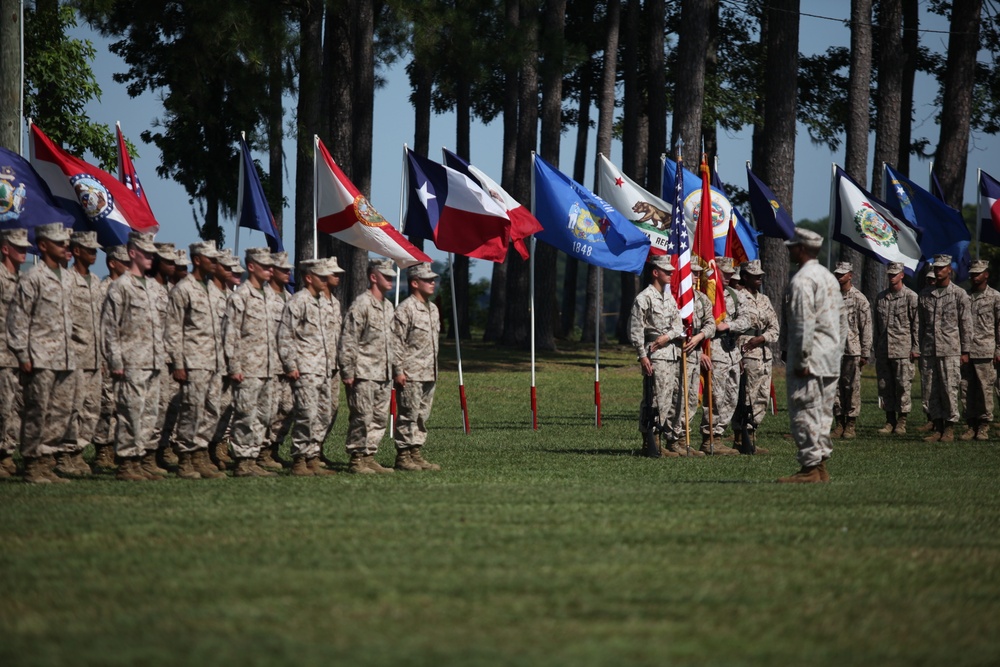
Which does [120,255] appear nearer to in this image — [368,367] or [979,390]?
[368,367]

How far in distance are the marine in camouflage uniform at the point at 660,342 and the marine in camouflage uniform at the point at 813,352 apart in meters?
3.45

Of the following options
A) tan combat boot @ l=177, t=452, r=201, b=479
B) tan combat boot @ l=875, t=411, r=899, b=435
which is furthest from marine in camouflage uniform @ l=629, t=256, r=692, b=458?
tan combat boot @ l=177, t=452, r=201, b=479

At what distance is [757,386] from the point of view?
51.1 feet

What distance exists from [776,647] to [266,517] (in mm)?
4631

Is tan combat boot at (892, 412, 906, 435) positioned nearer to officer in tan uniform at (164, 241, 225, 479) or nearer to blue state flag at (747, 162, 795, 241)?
blue state flag at (747, 162, 795, 241)

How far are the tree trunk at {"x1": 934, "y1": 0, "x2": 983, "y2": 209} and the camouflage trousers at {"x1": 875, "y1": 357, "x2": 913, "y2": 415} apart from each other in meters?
12.6

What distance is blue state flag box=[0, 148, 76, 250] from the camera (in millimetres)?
14141

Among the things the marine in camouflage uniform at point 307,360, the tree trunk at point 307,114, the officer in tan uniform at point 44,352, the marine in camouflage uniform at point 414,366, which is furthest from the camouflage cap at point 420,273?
the tree trunk at point 307,114

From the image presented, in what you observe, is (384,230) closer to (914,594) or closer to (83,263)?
(83,263)

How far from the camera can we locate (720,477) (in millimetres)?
12242

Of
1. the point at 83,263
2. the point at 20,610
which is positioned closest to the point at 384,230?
the point at 83,263

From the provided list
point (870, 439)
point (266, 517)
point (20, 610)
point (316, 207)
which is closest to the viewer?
point (20, 610)

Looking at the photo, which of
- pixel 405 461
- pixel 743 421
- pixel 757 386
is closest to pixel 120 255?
pixel 405 461

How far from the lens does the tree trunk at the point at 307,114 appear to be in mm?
Result: 22891
